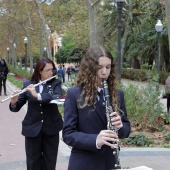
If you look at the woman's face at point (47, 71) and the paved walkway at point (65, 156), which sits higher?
the woman's face at point (47, 71)

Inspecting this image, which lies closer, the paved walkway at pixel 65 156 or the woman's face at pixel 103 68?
the woman's face at pixel 103 68

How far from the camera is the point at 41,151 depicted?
435 cm

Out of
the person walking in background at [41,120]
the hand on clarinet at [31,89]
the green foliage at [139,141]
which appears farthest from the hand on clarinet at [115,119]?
the green foliage at [139,141]

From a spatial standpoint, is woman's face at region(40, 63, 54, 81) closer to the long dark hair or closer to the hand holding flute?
the long dark hair

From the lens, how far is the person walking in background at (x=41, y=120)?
420 cm

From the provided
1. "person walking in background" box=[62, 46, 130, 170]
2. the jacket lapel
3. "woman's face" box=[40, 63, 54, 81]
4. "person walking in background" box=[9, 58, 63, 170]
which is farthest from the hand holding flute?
the jacket lapel

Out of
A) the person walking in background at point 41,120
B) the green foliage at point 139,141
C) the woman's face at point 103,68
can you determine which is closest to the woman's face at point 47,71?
the person walking in background at point 41,120

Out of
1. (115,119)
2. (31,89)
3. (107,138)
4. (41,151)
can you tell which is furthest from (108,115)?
(41,151)

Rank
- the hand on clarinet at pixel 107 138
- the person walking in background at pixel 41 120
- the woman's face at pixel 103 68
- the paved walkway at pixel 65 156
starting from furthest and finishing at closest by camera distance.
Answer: the paved walkway at pixel 65 156
the person walking in background at pixel 41 120
the woman's face at pixel 103 68
the hand on clarinet at pixel 107 138

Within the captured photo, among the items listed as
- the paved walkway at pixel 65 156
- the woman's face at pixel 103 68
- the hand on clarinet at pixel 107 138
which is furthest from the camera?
the paved walkway at pixel 65 156

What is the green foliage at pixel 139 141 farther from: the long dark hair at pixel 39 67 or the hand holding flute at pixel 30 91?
the hand holding flute at pixel 30 91

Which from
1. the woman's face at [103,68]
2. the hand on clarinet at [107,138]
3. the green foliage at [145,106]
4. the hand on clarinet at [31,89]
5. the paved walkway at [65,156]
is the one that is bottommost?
the paved walkway at [65,156]

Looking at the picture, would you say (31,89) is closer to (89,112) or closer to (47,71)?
(47,71)

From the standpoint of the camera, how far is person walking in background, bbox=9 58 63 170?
4.20 meters
